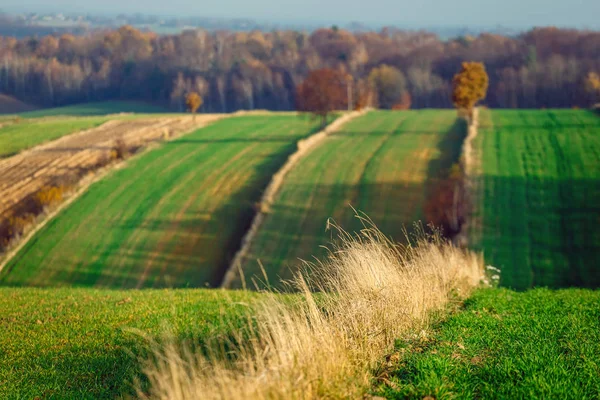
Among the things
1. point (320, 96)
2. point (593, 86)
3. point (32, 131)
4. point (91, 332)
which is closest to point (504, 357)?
point (91, 332)

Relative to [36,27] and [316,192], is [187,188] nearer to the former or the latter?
[316,192]

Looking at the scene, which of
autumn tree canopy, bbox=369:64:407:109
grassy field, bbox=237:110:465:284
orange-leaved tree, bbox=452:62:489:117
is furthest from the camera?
autumn tree canopy, bbox=369:64:407:109

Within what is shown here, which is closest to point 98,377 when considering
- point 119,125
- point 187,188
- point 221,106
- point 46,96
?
point 187,188

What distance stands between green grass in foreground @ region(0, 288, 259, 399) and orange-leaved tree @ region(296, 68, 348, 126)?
45.1 m

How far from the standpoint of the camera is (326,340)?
729 centimetres

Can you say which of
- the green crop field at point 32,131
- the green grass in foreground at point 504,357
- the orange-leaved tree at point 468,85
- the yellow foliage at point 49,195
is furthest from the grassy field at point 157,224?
the green grass in foreground at point 504,357

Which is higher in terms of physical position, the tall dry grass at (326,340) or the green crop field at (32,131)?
the tall dry grass at (326,340)

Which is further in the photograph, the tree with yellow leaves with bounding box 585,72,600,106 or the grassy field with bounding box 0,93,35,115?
the tree with yellow leaves with bounding box 585,72,600,106

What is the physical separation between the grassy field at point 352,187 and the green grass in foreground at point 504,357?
15.4 metres

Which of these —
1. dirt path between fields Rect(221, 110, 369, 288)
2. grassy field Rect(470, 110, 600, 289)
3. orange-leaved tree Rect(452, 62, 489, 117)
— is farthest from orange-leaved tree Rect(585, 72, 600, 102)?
dirt path between fields Rect(221, 110, 369, 288)

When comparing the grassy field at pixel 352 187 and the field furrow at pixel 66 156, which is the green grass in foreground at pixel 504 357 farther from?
the field furrow at pixel 66 156

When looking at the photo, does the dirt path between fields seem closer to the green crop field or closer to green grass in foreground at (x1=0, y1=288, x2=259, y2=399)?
green grass in foreground at (x1=0, y1=288, x2=259, y2=399)

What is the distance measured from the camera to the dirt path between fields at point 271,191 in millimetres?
30391

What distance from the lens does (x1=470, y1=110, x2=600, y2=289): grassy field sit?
2825cm
